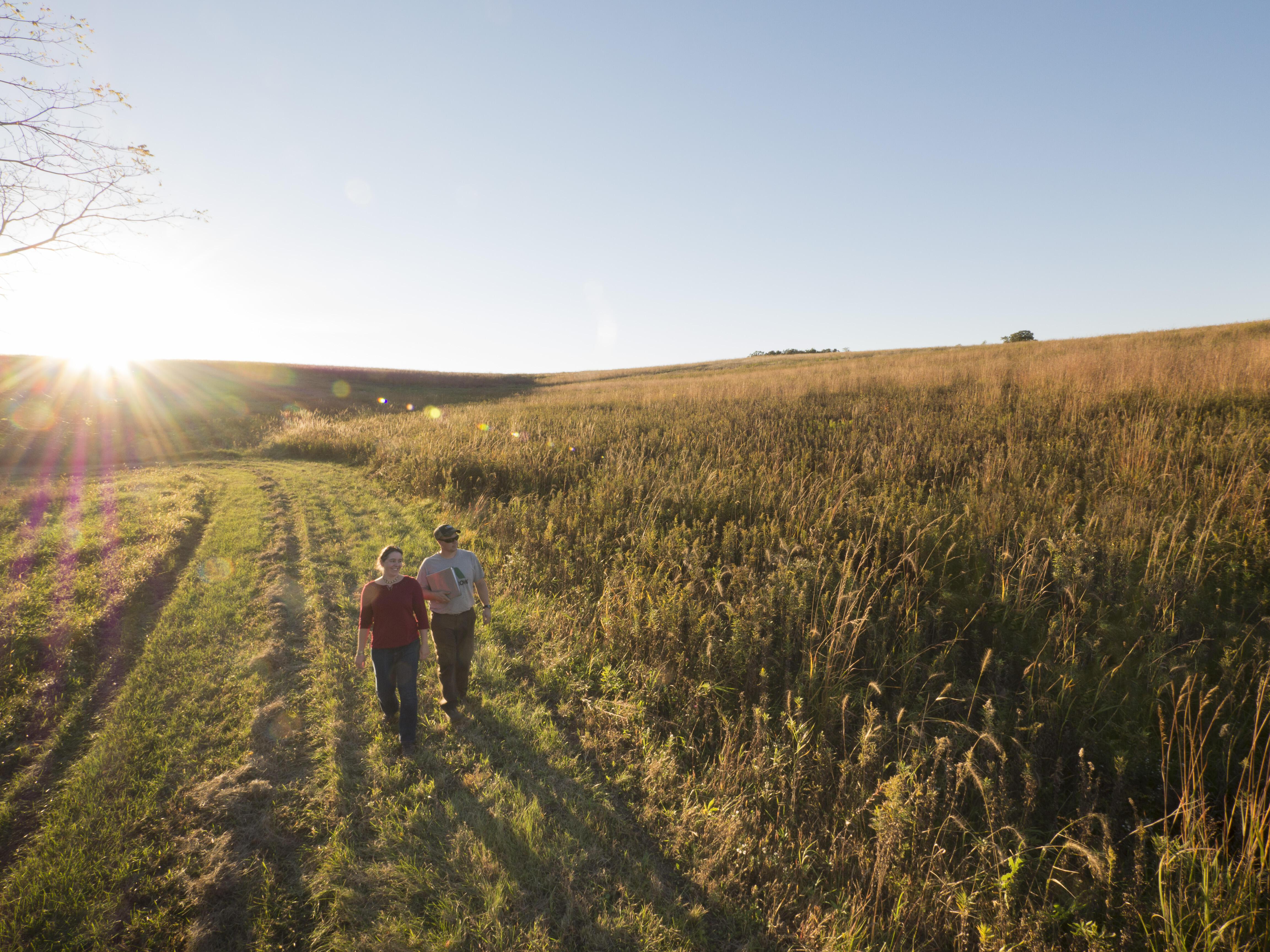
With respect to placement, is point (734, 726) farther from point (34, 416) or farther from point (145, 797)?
point (34, 416)

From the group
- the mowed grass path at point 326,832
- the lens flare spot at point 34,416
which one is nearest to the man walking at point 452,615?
the mowed grass path at point 326,832

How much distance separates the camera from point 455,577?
15.6ft

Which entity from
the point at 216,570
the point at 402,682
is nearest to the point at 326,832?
the point at 402,682

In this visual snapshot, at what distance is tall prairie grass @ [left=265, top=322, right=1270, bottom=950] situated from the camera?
Answer: 283 centimetres

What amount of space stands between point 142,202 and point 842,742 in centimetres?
1106

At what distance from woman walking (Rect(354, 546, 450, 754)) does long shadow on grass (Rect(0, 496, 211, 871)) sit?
2237 millimetres

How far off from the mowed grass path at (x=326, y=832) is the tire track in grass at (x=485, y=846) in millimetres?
12

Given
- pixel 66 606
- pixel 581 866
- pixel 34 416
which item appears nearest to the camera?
pixel 581 866

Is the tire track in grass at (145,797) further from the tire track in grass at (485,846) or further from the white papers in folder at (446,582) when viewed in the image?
the white papers in folder at (446,582)

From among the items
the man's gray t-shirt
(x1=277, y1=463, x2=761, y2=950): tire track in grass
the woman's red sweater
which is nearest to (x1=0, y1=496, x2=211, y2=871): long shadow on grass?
(x1=277, y1=463, x2=761, y2=950): tire track in grass

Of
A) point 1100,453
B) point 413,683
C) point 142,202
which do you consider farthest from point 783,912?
point 142,202

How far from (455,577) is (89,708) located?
3.79 metres

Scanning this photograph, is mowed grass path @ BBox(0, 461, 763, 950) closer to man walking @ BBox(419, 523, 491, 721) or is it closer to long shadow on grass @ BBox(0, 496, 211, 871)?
long shadow on grass @ BBox(0, 496, 211, 871)

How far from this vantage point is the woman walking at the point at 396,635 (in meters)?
4.38
